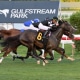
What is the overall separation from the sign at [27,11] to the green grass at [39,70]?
9072 mm

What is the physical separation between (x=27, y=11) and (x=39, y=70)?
39.0ft

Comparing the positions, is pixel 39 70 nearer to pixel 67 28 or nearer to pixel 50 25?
pixel 50 25

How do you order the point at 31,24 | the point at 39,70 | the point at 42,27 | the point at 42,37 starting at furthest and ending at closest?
the point at 31,24
the point at 42,27
the point at 42,37
the point at 39,70

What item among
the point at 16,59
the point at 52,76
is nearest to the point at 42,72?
the point at 52,76

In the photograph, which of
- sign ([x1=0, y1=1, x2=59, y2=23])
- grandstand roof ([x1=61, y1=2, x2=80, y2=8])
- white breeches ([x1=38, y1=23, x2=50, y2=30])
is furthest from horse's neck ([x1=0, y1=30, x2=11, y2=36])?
grandstand roof ([x1=61, y1=2, x2=80, y2=8])

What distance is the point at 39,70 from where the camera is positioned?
478 inches

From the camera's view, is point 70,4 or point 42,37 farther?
point 70,4

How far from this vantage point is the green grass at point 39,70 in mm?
10703

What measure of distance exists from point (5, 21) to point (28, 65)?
10.6 metres

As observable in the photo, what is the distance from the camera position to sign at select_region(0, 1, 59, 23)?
23.5 metres

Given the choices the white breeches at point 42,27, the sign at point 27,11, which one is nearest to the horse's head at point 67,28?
the white breeches at point 42,27

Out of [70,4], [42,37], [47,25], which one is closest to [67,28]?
[47,25]

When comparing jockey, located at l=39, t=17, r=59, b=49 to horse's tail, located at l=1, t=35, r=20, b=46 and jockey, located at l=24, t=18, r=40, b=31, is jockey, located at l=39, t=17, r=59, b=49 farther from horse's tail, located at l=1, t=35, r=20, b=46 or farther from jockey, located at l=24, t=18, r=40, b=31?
horse's tail, located at l=1, t=35, r=20, b=46

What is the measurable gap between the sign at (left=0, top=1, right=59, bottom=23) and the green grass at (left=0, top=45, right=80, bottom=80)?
9072 mm
